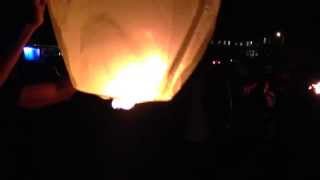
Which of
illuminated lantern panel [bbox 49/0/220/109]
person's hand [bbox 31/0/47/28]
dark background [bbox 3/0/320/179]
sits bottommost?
dark background [bbox 3/0/320/179]

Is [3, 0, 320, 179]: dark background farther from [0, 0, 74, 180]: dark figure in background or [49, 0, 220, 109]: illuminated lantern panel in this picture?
[49, 0, 220, 109]: illuminated lantern panel

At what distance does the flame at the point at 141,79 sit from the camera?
4.23 ft

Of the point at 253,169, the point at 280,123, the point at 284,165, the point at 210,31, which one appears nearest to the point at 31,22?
the point at 210,31

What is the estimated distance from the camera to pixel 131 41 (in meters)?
1.25

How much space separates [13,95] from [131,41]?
56.0 inches

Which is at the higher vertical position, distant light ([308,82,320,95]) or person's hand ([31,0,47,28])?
person's hand ([31,0,47,28])

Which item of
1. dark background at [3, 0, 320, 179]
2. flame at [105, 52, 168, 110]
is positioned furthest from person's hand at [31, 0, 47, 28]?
dark background at [3, 0, 320, 179]

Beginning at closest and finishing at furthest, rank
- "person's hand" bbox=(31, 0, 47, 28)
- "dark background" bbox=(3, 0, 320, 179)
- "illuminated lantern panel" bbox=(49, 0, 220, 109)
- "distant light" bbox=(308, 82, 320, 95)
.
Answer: "illuminated lantern panel" bbox=(49, 0, 220, 109) → "person's hand" bbox=(31, 0, 47, 28) → "dark background" bbox=(3, 0, 320, 179) → "distant light" bbox=(308, 82, 320, 95)

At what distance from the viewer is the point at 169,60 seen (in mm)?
1303

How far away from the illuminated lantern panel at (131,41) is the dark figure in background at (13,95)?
23.9 inches

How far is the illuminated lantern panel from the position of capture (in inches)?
48.1

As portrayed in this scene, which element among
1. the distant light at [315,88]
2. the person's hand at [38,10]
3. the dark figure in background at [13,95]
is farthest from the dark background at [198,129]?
the person's hand at [38,10]

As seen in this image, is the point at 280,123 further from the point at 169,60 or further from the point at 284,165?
the point at 169,60

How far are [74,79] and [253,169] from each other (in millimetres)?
7768
